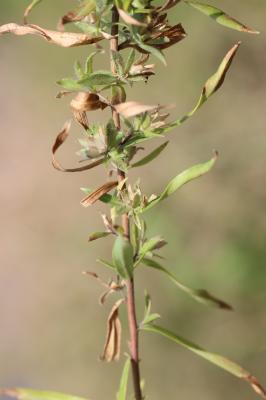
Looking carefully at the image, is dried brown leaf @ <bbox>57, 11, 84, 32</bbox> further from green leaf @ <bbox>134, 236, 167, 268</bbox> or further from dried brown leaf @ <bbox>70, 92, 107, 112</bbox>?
green leaf @ <bbox>134, 236, 167, 268</bbox>

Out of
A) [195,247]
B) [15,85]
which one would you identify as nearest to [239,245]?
[195,247]

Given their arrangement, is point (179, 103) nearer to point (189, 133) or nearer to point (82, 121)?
point (189, 133)

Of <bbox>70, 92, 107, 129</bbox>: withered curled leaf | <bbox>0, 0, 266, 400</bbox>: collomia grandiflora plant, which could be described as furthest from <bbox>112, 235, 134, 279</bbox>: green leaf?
<bbox>70, 92, 107, 129</bbox>: withered curled leaf

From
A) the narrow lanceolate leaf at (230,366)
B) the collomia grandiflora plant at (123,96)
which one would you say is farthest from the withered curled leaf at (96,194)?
the narrow lanceolate leaf at (230,366)

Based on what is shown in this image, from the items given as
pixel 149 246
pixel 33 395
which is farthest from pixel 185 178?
pixel 33 395

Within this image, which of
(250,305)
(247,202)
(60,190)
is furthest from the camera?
(60,190)

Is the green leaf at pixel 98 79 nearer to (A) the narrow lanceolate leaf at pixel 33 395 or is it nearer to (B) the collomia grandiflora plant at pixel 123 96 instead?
(B) the collomia grandiflora plant at pixel 123 96
